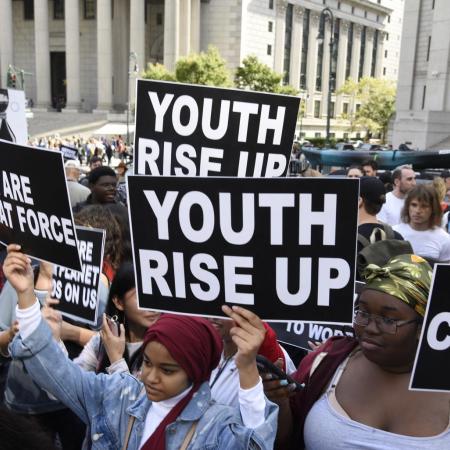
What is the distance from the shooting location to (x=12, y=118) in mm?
6449

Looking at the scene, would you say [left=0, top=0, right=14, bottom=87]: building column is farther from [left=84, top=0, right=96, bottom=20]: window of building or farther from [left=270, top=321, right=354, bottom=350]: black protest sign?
[left=270, top=321, right=354, bottom=350]: black protest sign

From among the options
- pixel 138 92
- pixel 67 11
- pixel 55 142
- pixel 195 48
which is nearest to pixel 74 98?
pixel 67 11

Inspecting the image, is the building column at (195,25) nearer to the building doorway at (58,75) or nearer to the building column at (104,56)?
the building column at (104,56)

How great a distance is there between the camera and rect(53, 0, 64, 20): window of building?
56.9 metres

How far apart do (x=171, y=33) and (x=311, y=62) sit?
24.4 meters

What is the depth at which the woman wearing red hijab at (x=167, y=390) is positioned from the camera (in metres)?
1.96

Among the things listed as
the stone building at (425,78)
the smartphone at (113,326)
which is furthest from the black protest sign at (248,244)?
the stone building at (425,78)

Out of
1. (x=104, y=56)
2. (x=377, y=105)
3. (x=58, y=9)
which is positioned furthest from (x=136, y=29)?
(x=377, y=105)

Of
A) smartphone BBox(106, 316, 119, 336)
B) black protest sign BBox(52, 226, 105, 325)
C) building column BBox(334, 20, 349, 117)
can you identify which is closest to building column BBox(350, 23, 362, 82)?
building column BBox(334, 20, 349, 117)

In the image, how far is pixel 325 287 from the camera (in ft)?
7.14

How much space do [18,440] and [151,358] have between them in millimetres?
1059

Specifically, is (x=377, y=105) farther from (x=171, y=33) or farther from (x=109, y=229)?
(x=109, y=229)

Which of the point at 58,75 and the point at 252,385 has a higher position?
the point at 58,75

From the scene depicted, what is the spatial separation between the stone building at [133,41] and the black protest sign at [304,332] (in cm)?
4088
